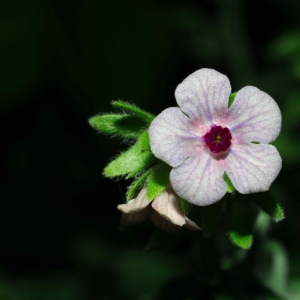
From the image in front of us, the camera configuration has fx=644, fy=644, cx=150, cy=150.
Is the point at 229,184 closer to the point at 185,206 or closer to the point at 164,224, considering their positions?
the point at 185,206

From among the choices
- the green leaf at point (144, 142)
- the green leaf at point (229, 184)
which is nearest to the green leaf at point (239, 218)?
the green leaf at point (229, 184)

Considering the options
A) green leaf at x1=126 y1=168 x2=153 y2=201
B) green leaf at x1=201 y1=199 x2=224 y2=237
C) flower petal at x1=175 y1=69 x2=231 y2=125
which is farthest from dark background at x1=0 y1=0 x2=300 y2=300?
flower petal at x1=175 y1=69 x2=231 y2=125

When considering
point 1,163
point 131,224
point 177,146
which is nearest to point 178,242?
point 131,224

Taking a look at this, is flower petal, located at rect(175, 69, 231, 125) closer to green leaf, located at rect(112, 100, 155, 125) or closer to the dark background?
green leaf, located at rect(112, 100, 155, 125)

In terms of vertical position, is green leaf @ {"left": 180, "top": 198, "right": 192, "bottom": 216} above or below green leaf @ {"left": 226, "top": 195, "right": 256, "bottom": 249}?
above

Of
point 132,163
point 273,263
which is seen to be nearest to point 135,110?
point 132,163
